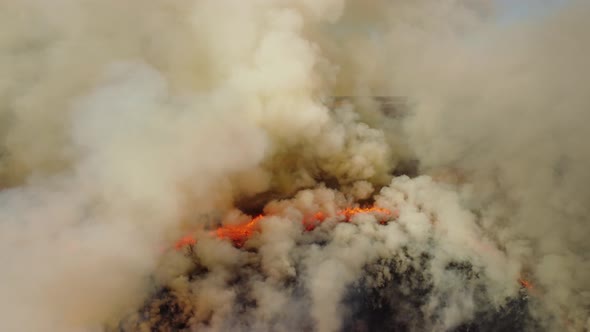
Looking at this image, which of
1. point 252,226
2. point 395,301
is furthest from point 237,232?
point 395,301

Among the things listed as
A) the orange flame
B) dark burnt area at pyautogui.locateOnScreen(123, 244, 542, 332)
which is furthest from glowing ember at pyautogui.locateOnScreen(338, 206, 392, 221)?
the orange flame

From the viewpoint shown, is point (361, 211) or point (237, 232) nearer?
point (237, 232)

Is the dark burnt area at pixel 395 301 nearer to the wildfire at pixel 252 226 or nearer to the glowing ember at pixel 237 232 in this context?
the wildfire at pixel 252 226

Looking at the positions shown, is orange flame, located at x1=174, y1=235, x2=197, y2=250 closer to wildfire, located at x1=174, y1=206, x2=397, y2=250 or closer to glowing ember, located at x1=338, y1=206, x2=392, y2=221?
wildfire, located at x1=174, y1=206, x2=397, y2=250

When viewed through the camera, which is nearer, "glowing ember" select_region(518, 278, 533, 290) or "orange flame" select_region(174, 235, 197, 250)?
"orange flame" select_region(174, 235, 197, 250)

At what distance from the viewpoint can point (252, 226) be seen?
15.0 metres

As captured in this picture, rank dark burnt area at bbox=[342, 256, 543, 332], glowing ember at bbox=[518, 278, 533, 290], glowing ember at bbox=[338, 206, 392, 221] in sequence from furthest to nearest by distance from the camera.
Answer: glowing ember at bbox=[338, 206, 392, 221]
glowing ember at bbox=[518, 278, 533, 290]
dark burnt area at bbox=[342, 256, 543, 332]

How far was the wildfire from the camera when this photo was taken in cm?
1350

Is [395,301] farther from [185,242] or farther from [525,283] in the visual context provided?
[185,242]

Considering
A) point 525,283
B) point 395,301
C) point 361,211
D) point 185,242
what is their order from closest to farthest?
point 185,242 → point 395,301 → point 525,283 → point 361,211

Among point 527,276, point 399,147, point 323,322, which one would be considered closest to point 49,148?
point 323,322

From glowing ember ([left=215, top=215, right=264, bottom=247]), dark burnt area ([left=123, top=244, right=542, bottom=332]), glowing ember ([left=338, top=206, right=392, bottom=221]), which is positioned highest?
glowing ember ([left=338, top=206, right=392, bottom=221])

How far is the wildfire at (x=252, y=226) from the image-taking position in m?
13.5

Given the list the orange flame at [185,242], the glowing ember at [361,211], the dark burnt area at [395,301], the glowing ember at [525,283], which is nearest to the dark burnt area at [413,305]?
the dark burnt area at [395,301]
